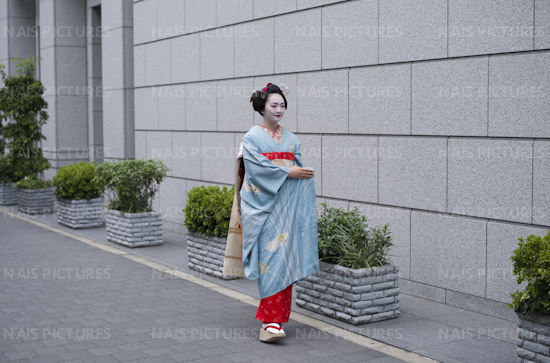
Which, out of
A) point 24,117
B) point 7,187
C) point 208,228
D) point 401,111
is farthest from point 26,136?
point 401,111

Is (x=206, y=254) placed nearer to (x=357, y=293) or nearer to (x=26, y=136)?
(x=357, y=293)

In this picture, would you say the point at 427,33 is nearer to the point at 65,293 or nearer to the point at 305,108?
the point at 305,108

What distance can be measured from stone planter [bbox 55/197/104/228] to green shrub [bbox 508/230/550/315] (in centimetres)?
964

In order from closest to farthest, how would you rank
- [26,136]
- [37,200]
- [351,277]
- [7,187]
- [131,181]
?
1. [351,277]
2. [131,181]
3. [37,200]
4. [26,136]
5. [7,187]

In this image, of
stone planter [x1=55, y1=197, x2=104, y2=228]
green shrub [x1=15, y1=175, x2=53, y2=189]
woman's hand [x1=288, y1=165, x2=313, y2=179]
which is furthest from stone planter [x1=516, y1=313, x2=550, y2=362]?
green shrub [x1=15, y1=175, x2=53, y2=189]

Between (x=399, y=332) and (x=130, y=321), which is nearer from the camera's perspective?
(x=399, y=332)

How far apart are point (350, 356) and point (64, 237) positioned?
7.86 meters

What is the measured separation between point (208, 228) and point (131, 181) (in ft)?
8.23

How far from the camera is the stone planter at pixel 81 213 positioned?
12797 millimetres

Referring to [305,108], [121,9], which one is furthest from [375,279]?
[121,9]

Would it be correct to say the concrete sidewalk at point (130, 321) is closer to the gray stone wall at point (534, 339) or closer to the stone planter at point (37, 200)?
the gray stone wall at point (534, 339)

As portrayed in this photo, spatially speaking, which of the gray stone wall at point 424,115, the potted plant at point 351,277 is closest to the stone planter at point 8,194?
the gray stone wall at point 424,115

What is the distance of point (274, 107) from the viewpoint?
6141mm

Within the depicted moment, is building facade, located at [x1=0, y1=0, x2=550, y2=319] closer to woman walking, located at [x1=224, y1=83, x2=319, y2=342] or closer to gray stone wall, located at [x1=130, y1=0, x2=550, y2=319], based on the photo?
gray stone wall, located at [x1=130, y1=0, x2=550, y2=319]
